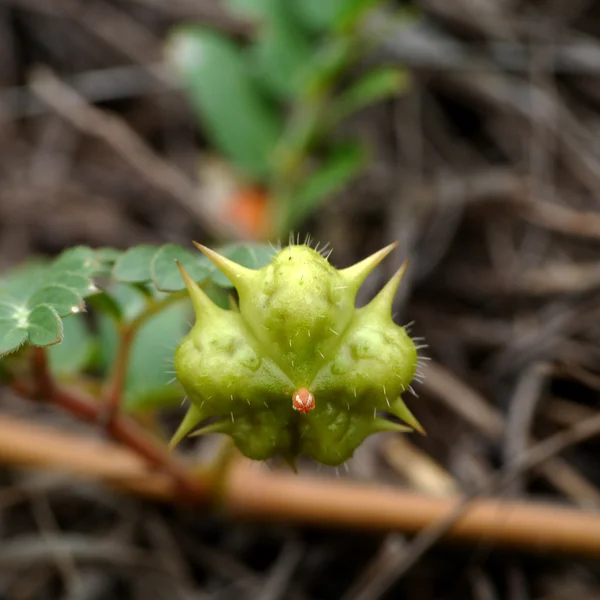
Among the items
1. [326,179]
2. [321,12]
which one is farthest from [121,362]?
[321,12]

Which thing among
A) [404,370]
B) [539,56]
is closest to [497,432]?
[404,370]

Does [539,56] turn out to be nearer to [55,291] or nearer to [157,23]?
[157,23]

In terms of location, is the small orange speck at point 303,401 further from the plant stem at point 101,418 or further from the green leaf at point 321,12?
the green leaf at point 321,12

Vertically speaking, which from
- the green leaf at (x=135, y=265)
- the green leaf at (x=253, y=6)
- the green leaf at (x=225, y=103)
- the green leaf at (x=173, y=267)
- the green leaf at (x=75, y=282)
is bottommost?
the green leaf at (x=225, y=103)

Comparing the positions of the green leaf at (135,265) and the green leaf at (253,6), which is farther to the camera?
the green leaf at (253,6)

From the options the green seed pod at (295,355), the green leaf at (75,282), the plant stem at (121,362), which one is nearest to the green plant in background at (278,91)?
the plant stem at (121,362)

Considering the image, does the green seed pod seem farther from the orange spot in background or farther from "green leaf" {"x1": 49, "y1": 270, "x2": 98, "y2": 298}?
the orange spot in background

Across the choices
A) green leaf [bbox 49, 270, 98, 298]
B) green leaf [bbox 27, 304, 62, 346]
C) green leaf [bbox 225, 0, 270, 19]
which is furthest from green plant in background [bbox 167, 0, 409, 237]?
green leaf [bbox 27, 304, 62, 346]

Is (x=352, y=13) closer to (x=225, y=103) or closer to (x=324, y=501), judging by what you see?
(x=225, y=103)
